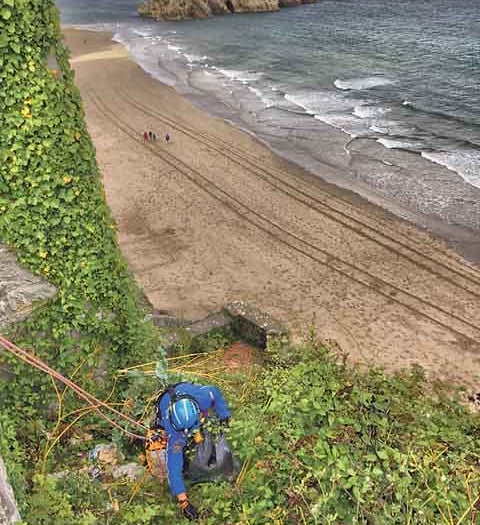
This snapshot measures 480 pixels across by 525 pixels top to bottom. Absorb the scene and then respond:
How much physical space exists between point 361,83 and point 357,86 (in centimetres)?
89

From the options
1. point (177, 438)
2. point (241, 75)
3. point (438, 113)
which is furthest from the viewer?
point (241, 75)

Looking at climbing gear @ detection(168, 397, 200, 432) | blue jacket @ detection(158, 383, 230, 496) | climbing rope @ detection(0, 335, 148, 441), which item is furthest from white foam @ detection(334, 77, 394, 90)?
climbing gear @ detection(168, 397, 200, 432)

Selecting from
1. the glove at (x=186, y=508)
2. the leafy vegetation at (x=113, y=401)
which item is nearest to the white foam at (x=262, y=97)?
the leafy vegetation at (x=113, y=401)

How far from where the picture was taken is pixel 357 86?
31.0 m

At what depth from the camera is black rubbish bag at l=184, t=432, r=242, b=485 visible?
5379 millimetres

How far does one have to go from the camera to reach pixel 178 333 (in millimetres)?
9891

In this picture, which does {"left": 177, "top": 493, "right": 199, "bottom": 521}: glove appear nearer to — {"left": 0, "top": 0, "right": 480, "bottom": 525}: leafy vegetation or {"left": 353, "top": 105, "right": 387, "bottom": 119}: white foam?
{"left": 0, "top": 0, "right": 480, "bottom": 525}: leafy vegetation

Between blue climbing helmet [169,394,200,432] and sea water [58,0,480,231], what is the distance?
14121mm

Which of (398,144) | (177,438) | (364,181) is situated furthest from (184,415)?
(398,144)

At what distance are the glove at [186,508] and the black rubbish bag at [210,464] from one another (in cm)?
45

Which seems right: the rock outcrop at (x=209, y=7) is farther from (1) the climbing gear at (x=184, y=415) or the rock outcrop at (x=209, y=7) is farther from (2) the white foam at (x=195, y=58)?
(1) the climbing gear at (x=184, y=415)

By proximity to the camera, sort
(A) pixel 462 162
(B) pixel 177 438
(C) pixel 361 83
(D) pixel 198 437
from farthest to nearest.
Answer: (C) pixel 361 83, (A) pixel 462 162, (D) pixel 198 437, (B) pixel 177 438

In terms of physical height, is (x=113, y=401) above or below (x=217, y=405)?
below

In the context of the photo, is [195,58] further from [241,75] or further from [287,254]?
[287,254]
